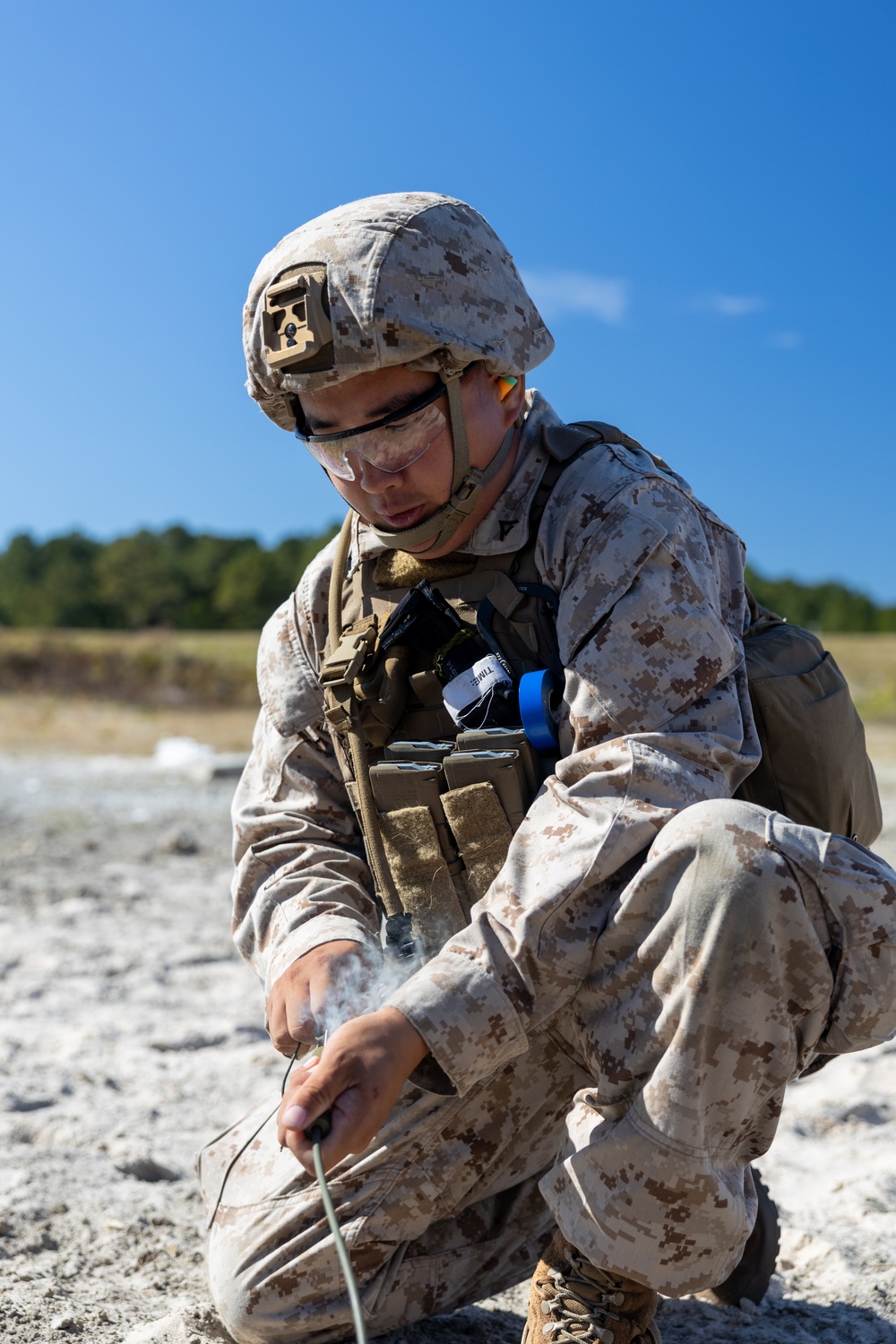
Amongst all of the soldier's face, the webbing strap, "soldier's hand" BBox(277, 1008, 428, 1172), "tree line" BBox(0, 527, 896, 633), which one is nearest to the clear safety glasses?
the soldier's face

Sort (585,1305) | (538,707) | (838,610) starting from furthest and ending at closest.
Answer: (838,610) < (538,707) < (585,1305)

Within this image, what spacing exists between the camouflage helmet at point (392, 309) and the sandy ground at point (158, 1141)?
177 centimetres

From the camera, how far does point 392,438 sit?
2.64 meters

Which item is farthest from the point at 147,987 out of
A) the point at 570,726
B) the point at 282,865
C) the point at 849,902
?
the point at 849,902

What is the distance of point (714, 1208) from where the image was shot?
214 centimetres

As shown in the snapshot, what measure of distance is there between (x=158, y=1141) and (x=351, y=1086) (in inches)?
74.2

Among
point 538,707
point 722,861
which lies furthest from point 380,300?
point 722,861

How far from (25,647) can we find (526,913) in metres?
28.9

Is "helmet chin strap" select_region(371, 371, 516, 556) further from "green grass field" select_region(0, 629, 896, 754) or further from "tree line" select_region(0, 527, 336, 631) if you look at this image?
"tree line" select_region(0, 527, 336, 631)

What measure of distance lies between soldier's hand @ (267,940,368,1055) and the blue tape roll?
0.60 meters

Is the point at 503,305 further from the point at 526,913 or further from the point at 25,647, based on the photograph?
the point at 25,647

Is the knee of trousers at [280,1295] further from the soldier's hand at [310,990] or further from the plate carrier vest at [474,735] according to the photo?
the plate carrier vest at [474,735]

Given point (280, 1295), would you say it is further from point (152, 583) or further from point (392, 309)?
point (152, 583)

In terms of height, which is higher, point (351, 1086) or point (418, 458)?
point (418, 458)
